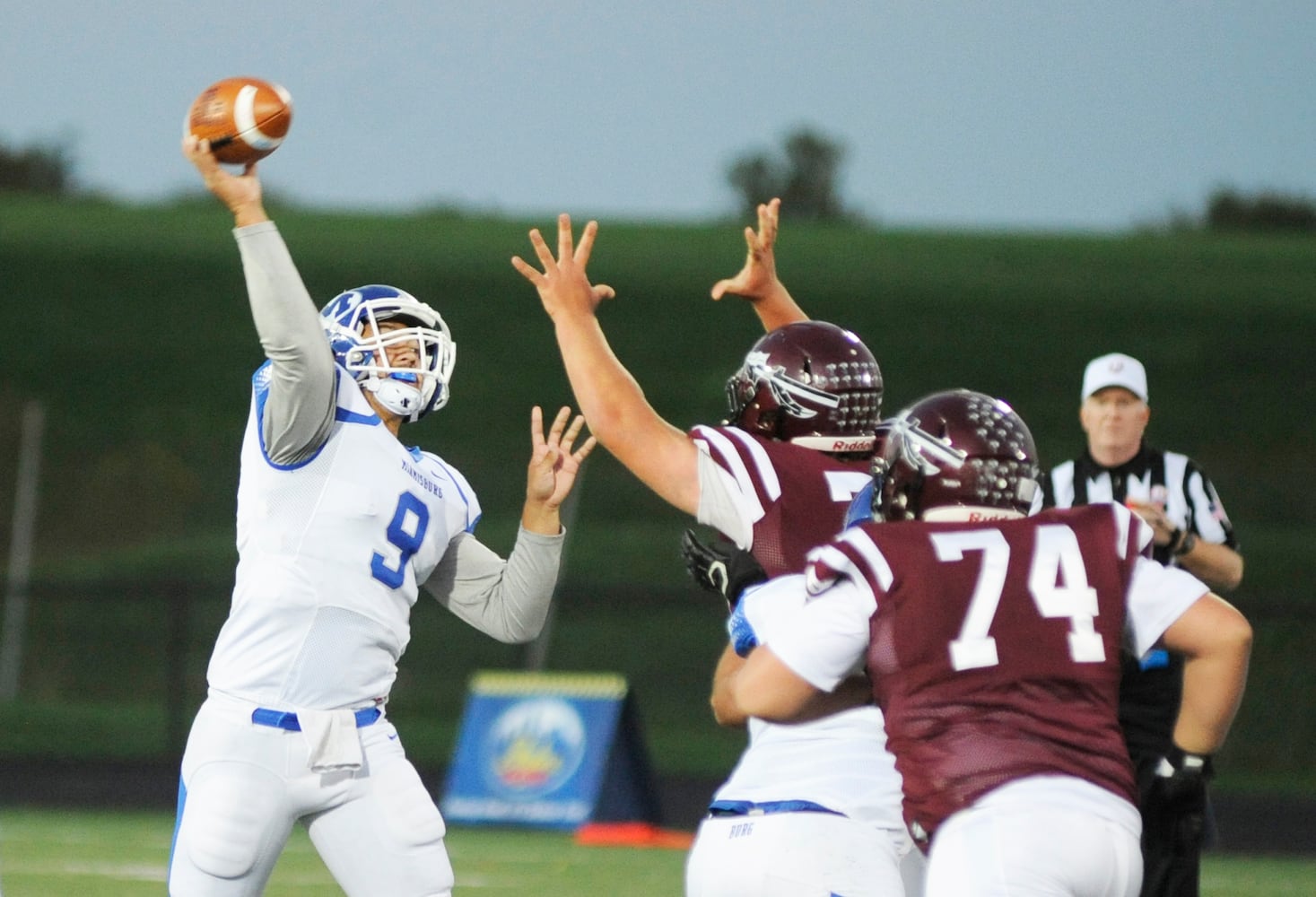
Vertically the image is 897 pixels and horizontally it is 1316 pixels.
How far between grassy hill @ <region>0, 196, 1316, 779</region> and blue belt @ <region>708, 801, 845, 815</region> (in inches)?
565

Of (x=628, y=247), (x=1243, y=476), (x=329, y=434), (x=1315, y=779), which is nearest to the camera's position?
(x=329, y=434)

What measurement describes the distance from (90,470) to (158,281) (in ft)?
23.7

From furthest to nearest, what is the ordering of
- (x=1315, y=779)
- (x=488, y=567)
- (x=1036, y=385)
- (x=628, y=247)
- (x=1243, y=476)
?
(x=628, y=247) < (x=1036, y=385) < (x=1243, y=476) < (x=1315, y=779) < (x=488, y=567)

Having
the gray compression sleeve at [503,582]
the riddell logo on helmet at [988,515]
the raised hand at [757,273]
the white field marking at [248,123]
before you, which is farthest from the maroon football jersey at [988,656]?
the raised hand at [757,273]

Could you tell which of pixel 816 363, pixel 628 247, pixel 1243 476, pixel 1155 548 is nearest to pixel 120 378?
pixel 628 247

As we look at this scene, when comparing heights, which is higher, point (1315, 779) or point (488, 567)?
point (488, 567)

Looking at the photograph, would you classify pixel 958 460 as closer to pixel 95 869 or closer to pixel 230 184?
pixel 230 184

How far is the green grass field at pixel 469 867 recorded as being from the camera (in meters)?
8.27

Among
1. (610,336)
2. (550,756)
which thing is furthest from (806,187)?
(550,756)

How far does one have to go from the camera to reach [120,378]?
26.5 meters

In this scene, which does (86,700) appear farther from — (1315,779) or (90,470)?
(1315,779)

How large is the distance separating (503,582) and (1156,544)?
112 inches

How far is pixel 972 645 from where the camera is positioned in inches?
117

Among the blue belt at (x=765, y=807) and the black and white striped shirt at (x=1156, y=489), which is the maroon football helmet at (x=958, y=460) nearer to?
the blue belt at (x=765, y=807)
